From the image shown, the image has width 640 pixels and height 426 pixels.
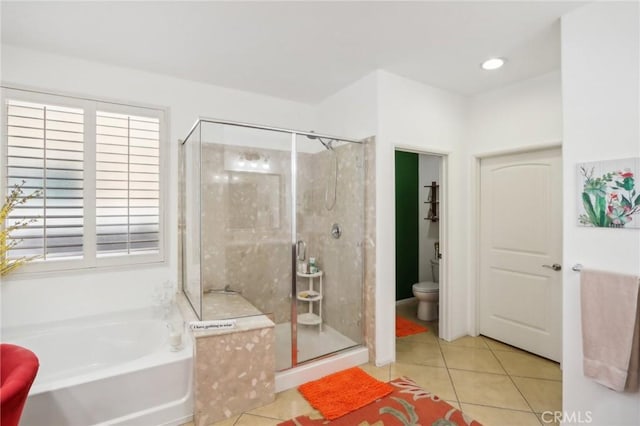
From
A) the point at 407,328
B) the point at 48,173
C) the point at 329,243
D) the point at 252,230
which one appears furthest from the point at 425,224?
the point at 48,173

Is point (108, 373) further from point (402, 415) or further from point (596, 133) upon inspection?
point (596, 133)

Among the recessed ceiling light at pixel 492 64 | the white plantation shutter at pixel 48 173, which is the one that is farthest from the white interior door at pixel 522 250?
the white plantation shutter at pixel 48 173

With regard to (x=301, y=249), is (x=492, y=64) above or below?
above

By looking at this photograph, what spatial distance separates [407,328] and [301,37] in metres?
3.22

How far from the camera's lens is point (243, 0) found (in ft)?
6.23

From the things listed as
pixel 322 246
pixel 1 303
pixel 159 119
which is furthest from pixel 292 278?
pixel 1 303

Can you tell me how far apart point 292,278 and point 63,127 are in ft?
7.58

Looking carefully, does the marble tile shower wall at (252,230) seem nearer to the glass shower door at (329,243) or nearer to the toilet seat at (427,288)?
the glass shower door at (329,243)

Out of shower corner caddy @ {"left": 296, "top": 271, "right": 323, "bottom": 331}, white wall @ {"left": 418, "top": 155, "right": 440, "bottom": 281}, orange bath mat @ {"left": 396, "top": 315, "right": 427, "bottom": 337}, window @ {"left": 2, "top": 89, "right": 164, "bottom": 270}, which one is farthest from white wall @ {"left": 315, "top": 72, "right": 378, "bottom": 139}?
orange bath mat @ {"left": 396, "top": 315, "right": 427, "bottom": 337}

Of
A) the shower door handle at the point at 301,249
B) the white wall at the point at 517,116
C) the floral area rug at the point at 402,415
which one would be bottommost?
the floral area rug at the point at 402,415

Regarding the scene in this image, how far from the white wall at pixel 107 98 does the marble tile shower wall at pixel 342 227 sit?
1.05m

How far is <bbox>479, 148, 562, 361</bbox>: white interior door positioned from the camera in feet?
9.41

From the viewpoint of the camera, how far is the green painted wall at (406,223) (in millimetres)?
4648

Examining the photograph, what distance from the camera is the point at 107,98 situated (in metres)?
2.76
